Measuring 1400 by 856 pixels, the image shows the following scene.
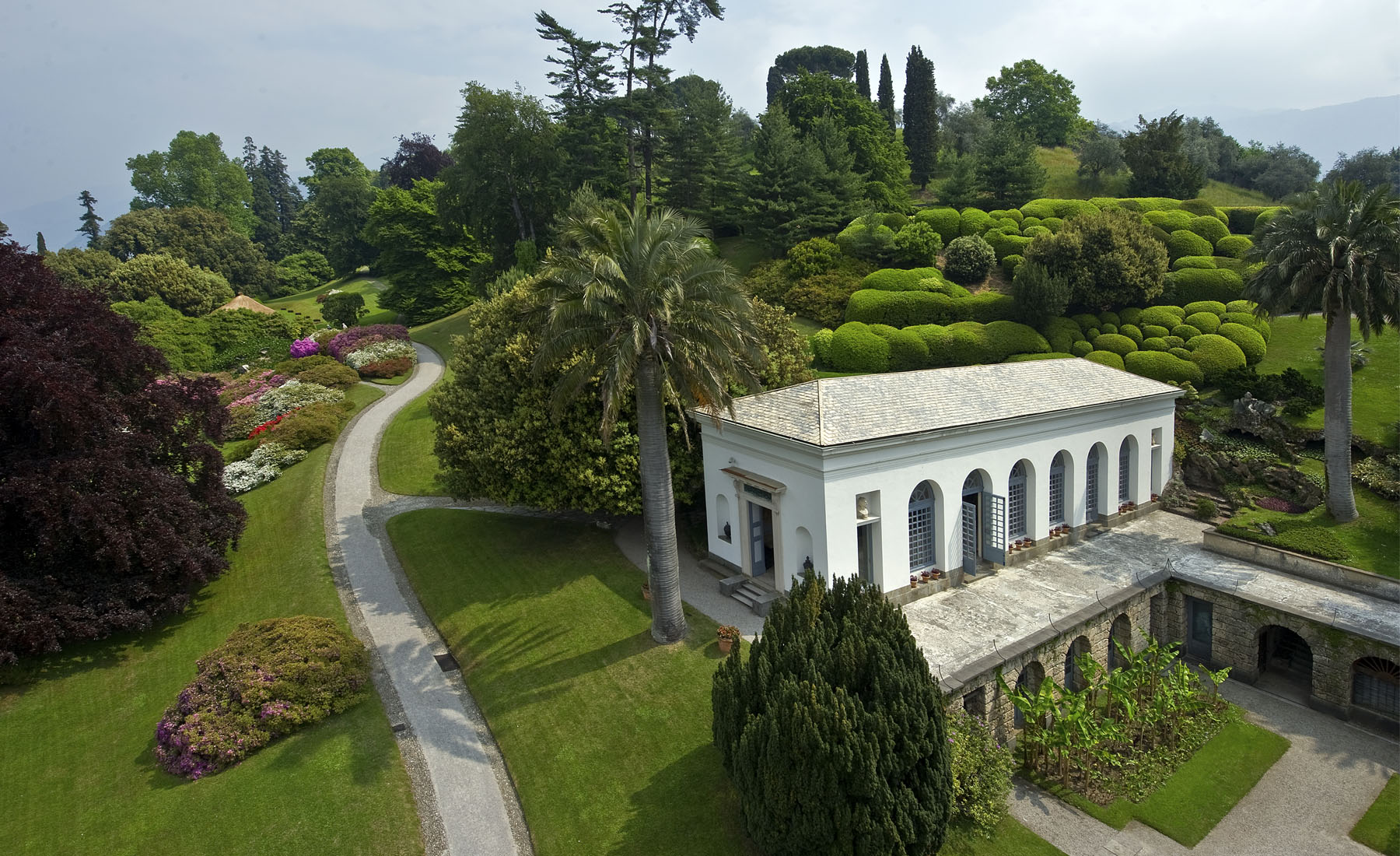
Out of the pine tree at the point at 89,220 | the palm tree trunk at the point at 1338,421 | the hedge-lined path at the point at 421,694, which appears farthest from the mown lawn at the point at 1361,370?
the pine tree at the point at 89,220

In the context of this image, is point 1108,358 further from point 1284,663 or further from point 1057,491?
point 1284,663

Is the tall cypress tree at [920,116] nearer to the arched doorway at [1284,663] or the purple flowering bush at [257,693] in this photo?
the arched doorway at [1284,663]

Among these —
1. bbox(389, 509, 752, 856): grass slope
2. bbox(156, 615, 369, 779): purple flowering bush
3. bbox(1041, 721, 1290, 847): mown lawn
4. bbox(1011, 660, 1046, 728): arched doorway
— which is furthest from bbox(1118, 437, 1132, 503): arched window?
bbox(156, 615, 369, 779): purple flowering bush

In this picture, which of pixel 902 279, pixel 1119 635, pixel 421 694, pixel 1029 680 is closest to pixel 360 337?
pixel 902 279

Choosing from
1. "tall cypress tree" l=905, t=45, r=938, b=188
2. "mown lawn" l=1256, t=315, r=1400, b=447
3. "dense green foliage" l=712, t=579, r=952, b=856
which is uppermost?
"tall cypress tree" l=905, t=45, r=938, b=188

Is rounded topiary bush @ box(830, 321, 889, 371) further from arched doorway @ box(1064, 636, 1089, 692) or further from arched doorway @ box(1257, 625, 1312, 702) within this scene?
arched doorway @ box(1257, 625, 1312, 702)

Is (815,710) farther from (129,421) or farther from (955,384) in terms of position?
(129,421)
